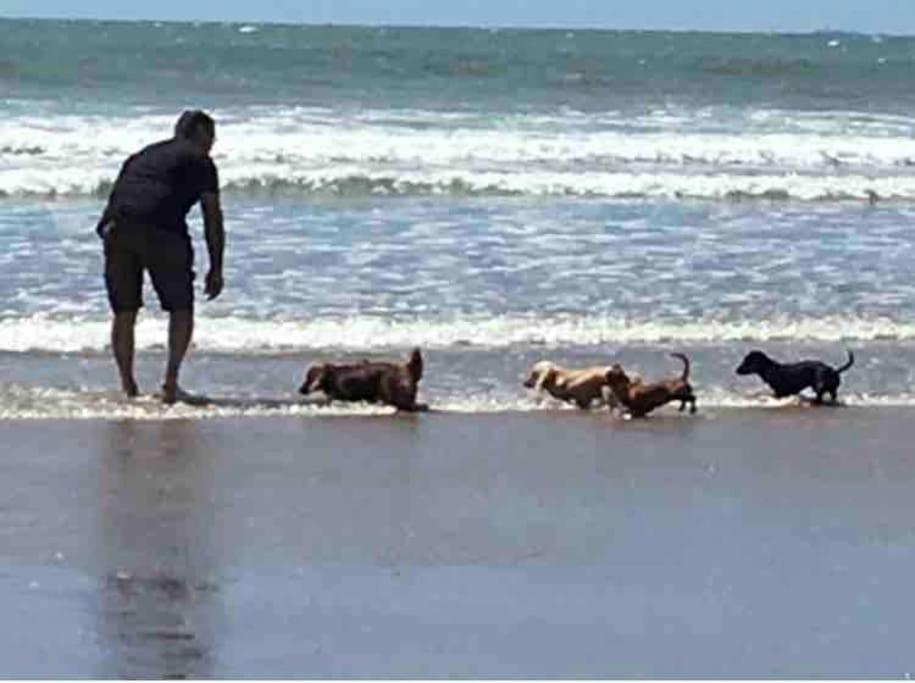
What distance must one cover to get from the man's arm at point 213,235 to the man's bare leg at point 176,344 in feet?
0.52

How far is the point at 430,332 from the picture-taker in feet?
39.8

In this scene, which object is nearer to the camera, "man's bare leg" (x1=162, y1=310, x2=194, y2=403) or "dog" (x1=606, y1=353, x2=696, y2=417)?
"dog" (x1=606, y1=353, x2=696, y2=417)

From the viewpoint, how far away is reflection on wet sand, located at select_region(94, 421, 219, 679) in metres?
5.71

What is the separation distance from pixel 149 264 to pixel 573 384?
6.07ft

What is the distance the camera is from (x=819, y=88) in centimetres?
5316

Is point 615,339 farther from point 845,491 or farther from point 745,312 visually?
point 845,491

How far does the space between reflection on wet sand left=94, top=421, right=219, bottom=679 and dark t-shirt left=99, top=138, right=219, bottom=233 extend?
1.18m

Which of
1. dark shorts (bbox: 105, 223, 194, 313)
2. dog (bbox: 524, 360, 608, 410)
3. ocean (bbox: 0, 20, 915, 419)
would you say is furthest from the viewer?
ocean (bbox: 0, 20, 915, 419)

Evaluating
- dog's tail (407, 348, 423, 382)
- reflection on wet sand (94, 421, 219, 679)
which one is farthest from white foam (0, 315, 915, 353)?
reflection on wet sand (94, 421, 219, 679)

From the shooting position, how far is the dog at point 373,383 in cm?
973

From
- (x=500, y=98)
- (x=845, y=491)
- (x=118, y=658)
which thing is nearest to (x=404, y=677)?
(x=118, y=658)

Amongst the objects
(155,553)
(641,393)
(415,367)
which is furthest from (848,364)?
(155,553)

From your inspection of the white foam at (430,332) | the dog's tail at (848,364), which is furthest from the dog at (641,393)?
the white foam at (430,332)

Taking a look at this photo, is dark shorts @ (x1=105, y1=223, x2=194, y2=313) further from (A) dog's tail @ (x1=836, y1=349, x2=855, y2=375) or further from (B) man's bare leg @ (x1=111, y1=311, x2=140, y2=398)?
(A) dog's tail @ (x1=836, y1=349, x2=855, y2=375)
